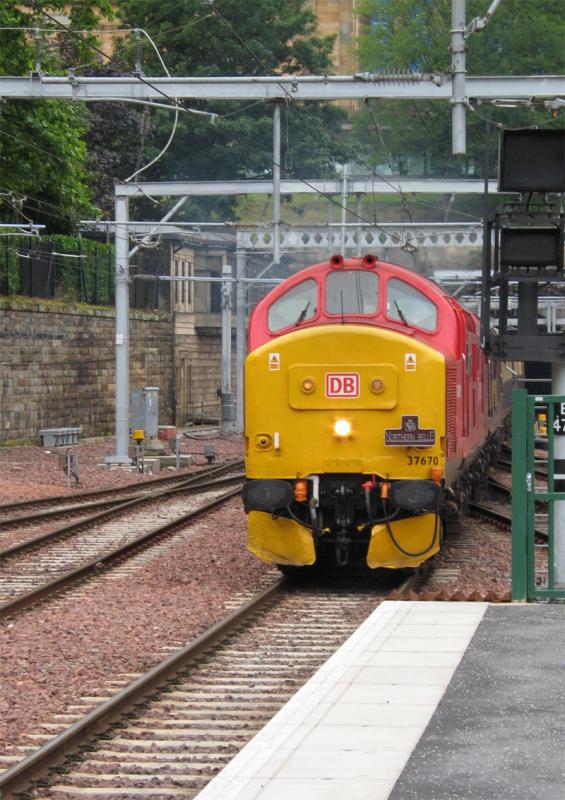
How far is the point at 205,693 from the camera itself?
9898 mm

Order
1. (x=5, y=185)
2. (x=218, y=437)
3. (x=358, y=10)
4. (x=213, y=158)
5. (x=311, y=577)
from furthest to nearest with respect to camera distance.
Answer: (x=358, y=10) < (x=213, y=158) < (x=218, y=437) < (x=5, y=185) < (x=311, y=577)

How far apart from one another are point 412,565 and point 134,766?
6957mm

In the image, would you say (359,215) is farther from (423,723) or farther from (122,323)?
(423,723)

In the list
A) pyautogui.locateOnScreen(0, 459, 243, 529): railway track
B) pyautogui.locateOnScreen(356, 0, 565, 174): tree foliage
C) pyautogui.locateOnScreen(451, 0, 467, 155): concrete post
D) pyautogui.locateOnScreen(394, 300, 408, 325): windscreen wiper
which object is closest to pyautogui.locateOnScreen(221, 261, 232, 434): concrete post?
pyautogui.locateOnScreen(0, 459, 243, 529): railway track

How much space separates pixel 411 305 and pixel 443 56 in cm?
6151

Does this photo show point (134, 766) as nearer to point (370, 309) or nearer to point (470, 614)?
point (470, 614)

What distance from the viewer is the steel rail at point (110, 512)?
18141 mm

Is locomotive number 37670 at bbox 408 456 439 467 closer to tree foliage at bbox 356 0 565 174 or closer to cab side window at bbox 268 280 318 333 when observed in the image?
cab side window at bbox 268 280 318 333

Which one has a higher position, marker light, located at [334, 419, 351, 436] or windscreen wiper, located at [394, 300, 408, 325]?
windscreen wiper, located at [394, 300, 408, 325]

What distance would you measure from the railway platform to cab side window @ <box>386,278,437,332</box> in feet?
15.7

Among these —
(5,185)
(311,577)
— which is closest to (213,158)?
(5,185)

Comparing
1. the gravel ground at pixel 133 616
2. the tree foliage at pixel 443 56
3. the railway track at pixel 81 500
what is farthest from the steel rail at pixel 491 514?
the tree foliage at pixel 443 56

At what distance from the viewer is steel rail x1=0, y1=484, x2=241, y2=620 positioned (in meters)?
13.5

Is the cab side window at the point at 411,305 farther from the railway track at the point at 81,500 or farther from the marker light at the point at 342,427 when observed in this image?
the railway track at the point at 81,500
